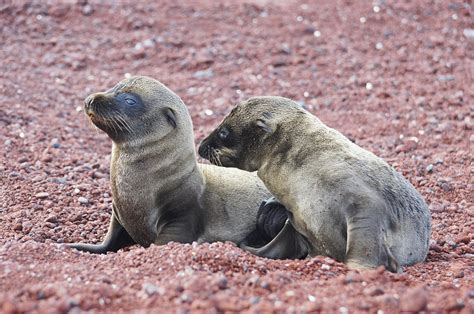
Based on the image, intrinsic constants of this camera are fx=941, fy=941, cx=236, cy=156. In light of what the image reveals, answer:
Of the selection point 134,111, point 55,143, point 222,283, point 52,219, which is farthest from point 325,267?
point 55,143

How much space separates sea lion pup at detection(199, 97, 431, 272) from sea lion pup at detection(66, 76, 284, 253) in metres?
0.26

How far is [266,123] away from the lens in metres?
6.80

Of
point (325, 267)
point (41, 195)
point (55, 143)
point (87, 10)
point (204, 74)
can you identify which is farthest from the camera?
point (87, 10)

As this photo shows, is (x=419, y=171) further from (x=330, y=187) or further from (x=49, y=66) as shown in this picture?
Result: (x=49, y=66)

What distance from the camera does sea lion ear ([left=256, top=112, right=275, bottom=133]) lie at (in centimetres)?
678

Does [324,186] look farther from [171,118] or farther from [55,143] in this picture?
[55,143]

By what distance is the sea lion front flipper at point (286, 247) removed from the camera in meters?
6.69

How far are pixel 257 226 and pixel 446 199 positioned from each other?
2.27 m

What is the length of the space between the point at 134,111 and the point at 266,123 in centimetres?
102

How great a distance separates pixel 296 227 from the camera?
259 inches

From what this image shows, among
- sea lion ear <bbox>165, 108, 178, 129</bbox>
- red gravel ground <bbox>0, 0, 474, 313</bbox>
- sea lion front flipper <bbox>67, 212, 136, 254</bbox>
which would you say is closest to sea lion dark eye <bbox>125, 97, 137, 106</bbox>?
sea lion ear <bbox>165, 108, 178, 129</bbox>

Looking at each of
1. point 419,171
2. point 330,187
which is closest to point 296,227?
point 330,187

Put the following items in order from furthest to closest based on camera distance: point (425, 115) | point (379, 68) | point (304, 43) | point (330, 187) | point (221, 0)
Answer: point (221, 0)
point (304, 43)
point (379, 68)
point (425, 115)
point (330, 187)

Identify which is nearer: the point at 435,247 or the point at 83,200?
the point at 435,247
